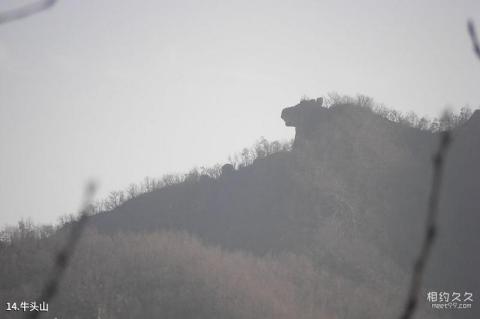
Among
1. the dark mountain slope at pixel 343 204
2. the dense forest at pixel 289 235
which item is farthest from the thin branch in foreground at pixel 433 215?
the dark mountain slope at pixel 343 204

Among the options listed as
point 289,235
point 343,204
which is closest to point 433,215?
point 289,235

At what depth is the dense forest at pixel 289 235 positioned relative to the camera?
16.9m

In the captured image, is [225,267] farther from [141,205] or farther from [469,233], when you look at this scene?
[469,233]

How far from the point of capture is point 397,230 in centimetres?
2766

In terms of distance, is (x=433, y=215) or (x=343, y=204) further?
(x=343, y=204)

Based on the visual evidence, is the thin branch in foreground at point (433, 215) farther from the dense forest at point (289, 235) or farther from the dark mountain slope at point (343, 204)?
the dark mountain slope at point (343, 204)

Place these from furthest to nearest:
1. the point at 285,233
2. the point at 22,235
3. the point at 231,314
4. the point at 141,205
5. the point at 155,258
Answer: the point at 141,205 → the point at 285,233 → the point at 22,235 → the point at 155,258 → the point at 231,314

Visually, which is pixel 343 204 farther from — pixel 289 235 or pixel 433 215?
pixel 433 215

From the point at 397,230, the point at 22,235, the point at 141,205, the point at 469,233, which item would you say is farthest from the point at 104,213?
the point at 469,233

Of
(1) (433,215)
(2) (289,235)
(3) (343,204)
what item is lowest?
(1) (433,215)

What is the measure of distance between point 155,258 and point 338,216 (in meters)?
12.6

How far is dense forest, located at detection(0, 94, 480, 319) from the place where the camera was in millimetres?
16875

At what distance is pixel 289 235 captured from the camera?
25.9 metres

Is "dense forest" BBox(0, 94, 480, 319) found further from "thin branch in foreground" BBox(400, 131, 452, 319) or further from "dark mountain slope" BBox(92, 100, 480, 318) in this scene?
"thin branch in foreground" BBox(400, 131, 452, 319)
